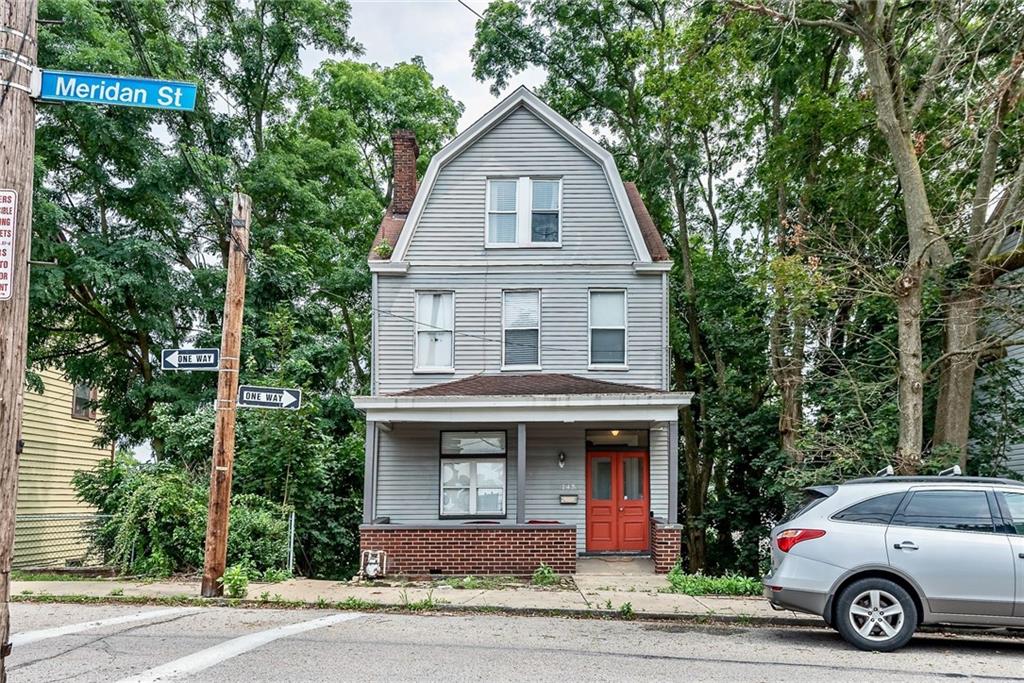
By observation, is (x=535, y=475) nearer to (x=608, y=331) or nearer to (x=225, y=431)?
(x=608, y=331)

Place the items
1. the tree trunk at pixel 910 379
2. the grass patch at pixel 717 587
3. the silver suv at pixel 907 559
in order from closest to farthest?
the silver suv at pixel 907 559
the grass patch at pixel 717 587
the tree trunk at pixel 910 379

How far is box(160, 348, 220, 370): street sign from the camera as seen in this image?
1049 cm

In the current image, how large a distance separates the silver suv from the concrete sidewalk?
1.95m

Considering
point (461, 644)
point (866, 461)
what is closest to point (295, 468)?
point (461, 644)

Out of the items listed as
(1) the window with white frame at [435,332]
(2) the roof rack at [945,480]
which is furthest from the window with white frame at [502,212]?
(2) the roof rack at [945,480]

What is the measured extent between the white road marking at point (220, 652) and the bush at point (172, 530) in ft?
13.8

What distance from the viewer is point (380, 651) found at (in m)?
7.38

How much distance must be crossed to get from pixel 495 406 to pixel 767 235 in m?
10.6

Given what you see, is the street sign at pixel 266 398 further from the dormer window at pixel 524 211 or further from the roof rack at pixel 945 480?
the roof rack at pixel 945 480

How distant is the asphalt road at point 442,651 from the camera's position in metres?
6.52

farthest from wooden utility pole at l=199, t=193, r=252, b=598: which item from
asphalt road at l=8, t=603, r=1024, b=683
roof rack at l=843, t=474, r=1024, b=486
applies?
roof rack at l=843, t=474, r=1024, b=486

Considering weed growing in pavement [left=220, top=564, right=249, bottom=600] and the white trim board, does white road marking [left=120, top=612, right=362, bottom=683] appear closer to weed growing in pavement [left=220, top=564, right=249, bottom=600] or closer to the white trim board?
weed growing in pavement [left=220, top=564, right=249, bottom=600]

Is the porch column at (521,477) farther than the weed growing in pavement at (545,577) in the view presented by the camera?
Yes

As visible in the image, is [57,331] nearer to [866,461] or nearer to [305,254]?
[305,254]
